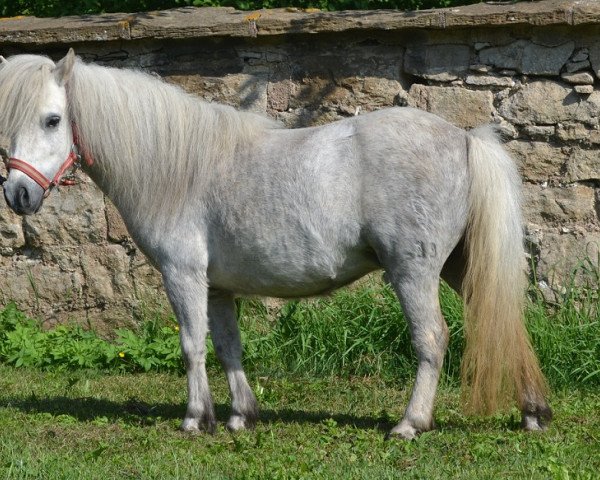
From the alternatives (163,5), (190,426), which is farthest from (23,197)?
(163,5)

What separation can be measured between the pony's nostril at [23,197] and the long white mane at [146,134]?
437mm

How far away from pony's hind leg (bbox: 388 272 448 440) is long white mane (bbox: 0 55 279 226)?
122 cm

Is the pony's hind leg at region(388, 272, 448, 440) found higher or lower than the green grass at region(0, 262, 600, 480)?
higher

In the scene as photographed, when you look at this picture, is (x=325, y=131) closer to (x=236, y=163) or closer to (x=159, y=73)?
(x=236, y=163)

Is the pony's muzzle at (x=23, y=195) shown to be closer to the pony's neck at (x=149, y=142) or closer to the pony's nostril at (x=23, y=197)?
the pony's nostril at (x=23, y=197)

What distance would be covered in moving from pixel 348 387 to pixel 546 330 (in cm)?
134

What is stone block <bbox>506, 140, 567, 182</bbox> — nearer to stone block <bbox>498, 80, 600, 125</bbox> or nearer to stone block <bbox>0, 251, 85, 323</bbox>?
stone block <bbox>498, 80, 600, 125</bbox>

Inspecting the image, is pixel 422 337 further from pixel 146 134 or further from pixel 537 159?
pixel 537 159

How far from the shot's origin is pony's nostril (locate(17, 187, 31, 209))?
201 inches

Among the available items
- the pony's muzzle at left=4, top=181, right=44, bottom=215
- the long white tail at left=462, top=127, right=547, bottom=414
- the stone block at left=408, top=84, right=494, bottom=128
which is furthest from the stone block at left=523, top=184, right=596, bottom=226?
the pony's muzzle at left=4, top=181, right=44, bottom=215

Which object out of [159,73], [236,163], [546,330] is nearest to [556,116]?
[546,330]

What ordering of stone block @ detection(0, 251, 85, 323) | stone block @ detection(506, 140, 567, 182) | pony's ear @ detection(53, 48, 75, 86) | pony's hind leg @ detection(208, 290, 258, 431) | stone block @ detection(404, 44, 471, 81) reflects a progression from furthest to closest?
stone block @ detection(0, 251, 85, 323) → stone block @ detection(404, 44, 471, 81) → stone block @ detection(506, 140, 567, 182) → pony's hind leg @ detection(208, 290, 258, 431) → pony's ear @ detection(53, 48, 75, 86)

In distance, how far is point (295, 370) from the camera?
6797 mm

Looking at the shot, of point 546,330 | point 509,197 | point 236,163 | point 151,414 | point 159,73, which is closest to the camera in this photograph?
point 509,197
